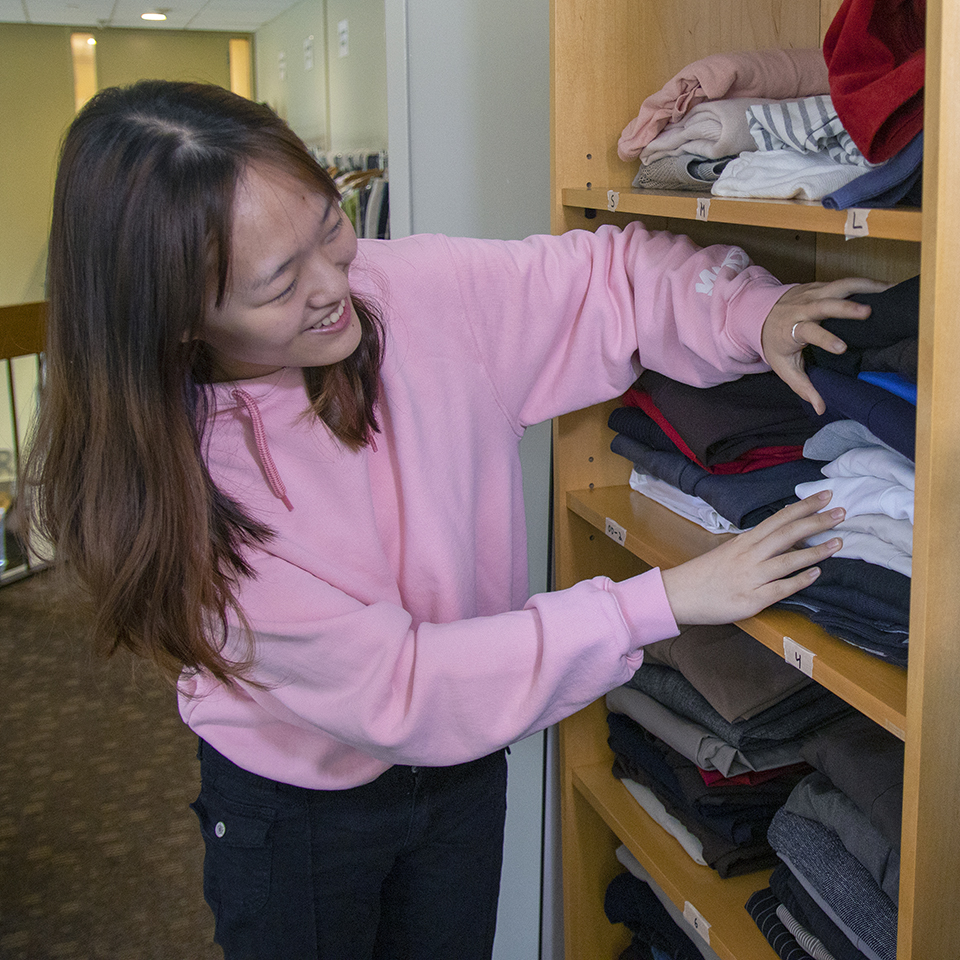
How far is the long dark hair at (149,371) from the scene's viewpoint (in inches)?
35.8

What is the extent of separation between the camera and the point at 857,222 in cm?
85

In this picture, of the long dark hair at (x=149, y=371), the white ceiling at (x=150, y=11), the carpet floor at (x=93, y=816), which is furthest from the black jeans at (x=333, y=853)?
the white ceiling at (x=150, y=11)

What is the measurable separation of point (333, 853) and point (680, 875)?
491 mm

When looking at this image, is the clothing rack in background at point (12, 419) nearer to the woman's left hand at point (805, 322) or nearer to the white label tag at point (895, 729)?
the woman's left hand at point (805, 322)

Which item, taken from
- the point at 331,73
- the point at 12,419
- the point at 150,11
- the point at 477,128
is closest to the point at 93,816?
the point at 12,419

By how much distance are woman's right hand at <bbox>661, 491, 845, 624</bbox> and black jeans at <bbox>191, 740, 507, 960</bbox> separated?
434 millimetres

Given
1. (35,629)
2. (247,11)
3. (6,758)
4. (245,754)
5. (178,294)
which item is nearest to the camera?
(178,294)

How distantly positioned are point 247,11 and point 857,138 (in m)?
7.00

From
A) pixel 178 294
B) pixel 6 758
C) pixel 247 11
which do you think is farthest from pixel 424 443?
pixel 247 11

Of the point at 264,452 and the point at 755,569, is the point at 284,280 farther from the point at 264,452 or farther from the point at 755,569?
the point at 755,569

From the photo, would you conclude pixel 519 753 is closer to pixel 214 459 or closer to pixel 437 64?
pixel 214 459

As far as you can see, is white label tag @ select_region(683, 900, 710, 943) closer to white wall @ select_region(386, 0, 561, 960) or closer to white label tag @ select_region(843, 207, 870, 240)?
white wall @ select_region(386, 0, 561, 960)

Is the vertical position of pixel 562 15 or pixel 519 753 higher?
pixel 562 15

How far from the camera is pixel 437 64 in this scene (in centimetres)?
172
